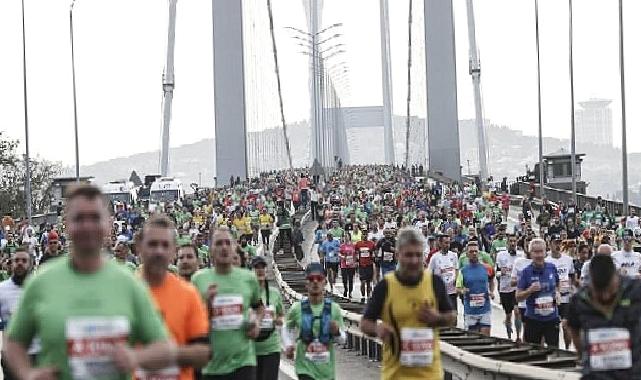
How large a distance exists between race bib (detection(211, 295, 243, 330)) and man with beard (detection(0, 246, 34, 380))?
215 centimetres

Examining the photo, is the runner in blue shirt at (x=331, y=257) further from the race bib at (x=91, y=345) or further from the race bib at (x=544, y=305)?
the race bib at (x=91, y=345)

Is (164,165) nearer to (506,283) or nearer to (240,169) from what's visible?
(240,169)

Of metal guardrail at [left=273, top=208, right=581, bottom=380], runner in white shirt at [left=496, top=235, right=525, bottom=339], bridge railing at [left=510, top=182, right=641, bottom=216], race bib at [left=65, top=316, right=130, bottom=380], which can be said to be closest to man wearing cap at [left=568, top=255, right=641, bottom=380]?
metal guardrail at [left=273, top=208, right=581, bottom=380]

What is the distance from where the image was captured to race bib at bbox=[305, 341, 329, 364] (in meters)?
12.3

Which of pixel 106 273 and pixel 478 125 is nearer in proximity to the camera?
pixel 106 273

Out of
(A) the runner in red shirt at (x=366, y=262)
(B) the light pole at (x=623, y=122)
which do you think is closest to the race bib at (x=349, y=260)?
(A) the runner in red shirt at (x=366, y=262)

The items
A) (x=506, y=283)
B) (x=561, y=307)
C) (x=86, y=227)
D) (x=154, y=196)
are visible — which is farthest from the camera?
(x=154, y=196)

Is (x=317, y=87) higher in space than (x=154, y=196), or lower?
higher

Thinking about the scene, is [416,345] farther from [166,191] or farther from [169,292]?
[166,191]

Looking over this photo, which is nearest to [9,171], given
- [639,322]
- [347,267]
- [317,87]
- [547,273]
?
[317,87]

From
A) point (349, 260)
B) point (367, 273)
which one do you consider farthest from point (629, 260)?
point (349, 260)

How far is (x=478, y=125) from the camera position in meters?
104

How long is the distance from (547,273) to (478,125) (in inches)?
3465

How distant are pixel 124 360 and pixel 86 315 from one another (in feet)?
0.76
